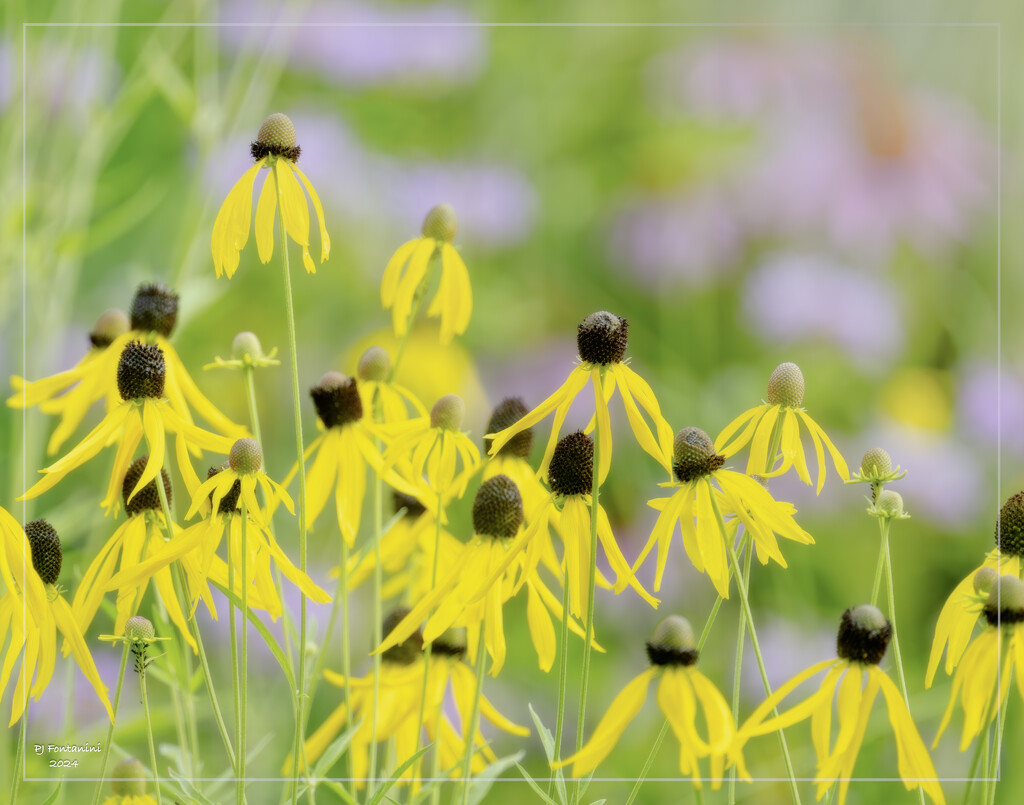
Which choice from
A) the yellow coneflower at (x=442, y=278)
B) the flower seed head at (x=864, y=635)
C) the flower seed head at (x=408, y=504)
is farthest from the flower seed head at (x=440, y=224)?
the flower seed head at (x=864, y=635)

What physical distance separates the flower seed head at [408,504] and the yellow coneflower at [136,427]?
82 millimetres

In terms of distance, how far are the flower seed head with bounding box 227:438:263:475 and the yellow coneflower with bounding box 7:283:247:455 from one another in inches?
2.5

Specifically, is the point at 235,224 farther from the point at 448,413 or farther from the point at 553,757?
the point at 553,757

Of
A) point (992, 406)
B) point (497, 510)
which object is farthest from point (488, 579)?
point (992, 406)

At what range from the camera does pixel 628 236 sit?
64 centimetres

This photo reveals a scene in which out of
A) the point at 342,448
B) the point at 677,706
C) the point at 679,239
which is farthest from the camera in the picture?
the point at 679,239

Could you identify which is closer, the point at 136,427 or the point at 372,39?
the point at 136,427

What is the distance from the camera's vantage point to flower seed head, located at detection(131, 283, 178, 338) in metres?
0.40

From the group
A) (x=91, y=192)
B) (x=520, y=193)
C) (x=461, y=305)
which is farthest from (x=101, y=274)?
(x=461, y=305)

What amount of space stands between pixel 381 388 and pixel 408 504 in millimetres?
50

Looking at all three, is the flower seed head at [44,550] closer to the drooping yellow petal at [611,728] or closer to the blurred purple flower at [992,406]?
the drooping yellow petal at [611,728]

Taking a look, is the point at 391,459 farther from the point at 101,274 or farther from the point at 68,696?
the point at 101,274

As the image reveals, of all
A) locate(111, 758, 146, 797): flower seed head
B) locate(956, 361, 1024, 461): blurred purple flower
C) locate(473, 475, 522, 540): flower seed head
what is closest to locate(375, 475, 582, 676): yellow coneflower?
Result: locate(473, 475, 522, 540): flower seed head

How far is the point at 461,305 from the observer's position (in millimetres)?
418
